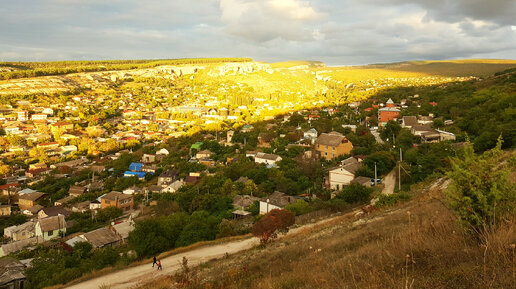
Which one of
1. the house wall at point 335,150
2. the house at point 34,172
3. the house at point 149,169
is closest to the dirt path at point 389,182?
the house wall at point 335,150

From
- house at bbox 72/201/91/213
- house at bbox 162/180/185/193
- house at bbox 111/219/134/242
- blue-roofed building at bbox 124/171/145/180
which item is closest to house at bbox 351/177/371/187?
house at bbox 111/219/134/242

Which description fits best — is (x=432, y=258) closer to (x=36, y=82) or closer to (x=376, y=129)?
(x=376, y=129)

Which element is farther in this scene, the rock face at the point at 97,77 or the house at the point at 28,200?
the rock face at the point at 97,77

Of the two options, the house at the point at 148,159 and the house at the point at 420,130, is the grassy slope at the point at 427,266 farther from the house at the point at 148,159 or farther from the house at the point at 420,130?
the house at the point at 148,159

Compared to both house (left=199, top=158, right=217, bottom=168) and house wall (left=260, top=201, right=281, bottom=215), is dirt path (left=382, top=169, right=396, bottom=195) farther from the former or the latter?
house (left=199, top=158, right=217, bottom=168)

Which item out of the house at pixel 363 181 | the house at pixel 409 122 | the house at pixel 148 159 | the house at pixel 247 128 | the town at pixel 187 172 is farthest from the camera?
the house at pixel 247 128

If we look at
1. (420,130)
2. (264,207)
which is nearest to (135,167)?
(264,207)
